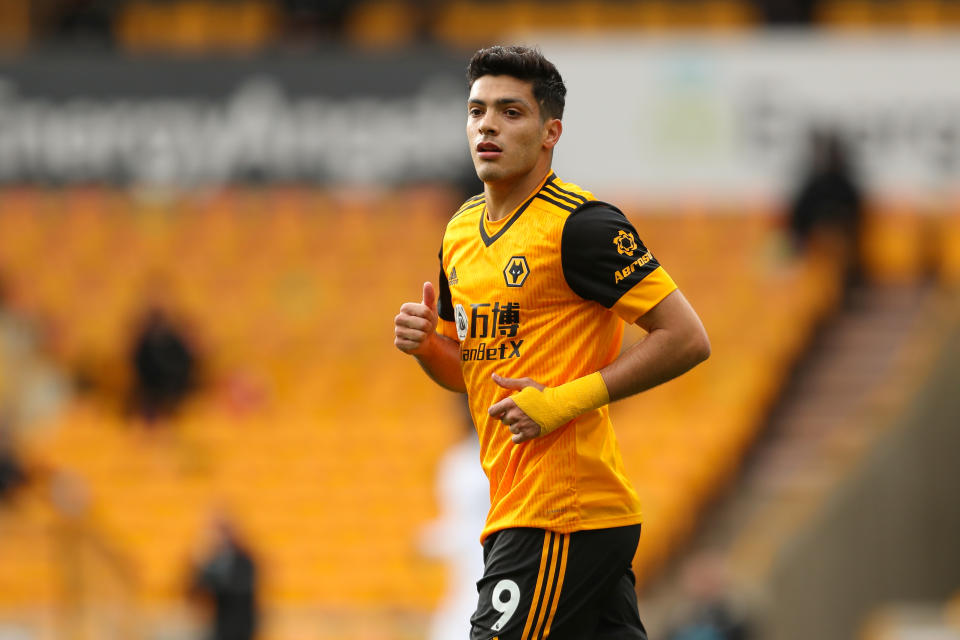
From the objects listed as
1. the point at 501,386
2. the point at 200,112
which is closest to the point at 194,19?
the point at 200,112

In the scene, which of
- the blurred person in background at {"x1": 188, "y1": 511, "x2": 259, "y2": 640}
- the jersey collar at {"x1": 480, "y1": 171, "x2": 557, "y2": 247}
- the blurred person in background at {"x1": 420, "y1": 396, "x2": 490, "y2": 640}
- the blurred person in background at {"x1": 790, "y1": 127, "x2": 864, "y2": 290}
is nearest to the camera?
the jersey collar at {"x1": 480, "y1": 171, "x2": 557, "y2": 247}

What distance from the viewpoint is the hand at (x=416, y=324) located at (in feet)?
13.8

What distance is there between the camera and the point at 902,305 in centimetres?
1556

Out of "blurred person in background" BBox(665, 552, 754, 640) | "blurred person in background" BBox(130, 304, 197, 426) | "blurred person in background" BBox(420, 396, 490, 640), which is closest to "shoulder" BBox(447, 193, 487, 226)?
"blurred person in background" BBox(420, 396, 490, 640)

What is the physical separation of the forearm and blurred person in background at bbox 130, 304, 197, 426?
36.6 feet

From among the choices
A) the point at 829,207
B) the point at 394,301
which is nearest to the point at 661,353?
the point at 829,207

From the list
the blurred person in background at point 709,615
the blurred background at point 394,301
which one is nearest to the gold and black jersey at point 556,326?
the blurred person in background at point 709,615

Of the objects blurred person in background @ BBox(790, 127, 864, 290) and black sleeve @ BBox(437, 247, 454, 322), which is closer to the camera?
black sleeve @ BBox(437, 247, 454, 322)

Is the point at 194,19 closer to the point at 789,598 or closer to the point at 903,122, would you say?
the point at 903,122

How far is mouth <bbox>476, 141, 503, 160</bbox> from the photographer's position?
4.01 m

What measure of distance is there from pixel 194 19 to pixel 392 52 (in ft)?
11.7

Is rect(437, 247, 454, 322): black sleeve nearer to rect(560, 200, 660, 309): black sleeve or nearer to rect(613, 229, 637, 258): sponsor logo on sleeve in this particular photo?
rect(560, 200, 660, 309): black sleeve

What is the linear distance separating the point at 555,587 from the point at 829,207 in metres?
11.4

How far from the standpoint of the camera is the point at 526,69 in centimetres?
401
